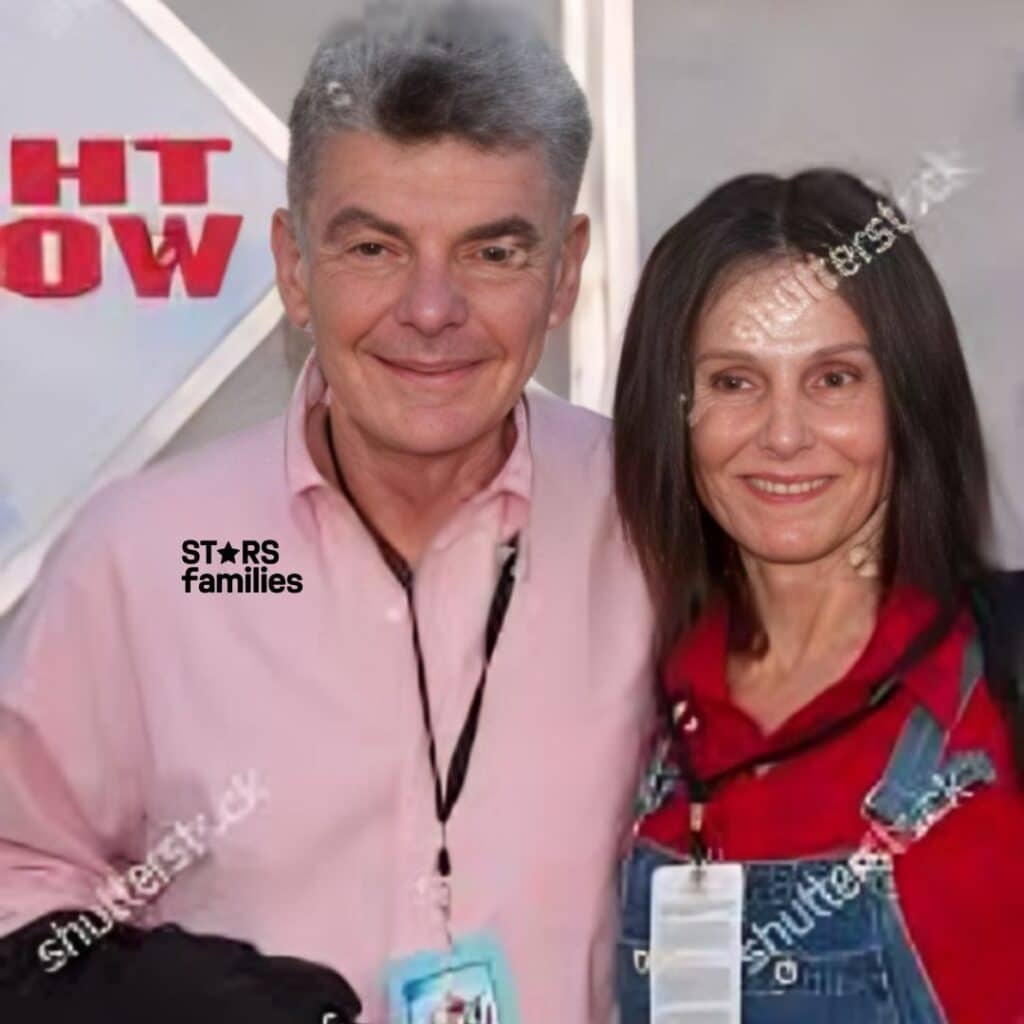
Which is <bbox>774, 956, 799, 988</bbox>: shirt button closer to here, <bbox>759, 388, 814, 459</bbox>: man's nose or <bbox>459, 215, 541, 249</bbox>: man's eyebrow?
<bbox>759, 388, 814, 459</bbox>: man's nose

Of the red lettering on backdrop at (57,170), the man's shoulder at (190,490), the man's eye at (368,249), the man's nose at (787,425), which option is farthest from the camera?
the red lettering on backdrop at (57,170)

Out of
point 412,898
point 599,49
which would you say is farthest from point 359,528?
point 599,49

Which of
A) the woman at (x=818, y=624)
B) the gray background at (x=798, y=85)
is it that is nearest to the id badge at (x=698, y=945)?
the woman at (x=818, y=624)

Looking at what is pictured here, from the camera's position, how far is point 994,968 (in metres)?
1.54

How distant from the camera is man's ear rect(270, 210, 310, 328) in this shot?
6.10ft

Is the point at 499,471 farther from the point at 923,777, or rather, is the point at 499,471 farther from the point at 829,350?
the point at 923,777

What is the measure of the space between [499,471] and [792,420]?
1.00 ft

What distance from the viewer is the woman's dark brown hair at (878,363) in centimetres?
170

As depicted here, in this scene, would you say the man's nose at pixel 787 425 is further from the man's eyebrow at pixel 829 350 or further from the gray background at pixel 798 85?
the gray background at pixel 798 85

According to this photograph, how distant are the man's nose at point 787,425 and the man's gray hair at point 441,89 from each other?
0.27 metres

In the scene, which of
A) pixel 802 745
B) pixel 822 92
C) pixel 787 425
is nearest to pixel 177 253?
pixel 822 92

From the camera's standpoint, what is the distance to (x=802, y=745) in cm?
164

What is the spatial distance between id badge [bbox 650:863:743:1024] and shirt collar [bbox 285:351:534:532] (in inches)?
14.4

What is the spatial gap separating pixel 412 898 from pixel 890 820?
0.39 m
